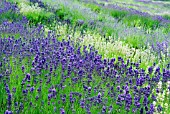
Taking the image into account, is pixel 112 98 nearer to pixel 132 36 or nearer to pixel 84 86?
pixel 84 86

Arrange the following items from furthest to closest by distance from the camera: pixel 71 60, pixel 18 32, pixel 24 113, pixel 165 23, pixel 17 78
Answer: pixel 165 23
pixel 18 32
pixel 71 60
pixel 17 78
pixel 24 113

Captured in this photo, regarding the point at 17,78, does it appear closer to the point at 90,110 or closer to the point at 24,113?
the point at 24,113

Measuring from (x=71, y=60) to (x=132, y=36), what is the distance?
4.55m

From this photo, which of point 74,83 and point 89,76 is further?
point 89,76

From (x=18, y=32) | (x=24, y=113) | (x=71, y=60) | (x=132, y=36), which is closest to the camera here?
(x=24, y=113)

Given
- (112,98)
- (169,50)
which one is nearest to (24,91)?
(112,98)

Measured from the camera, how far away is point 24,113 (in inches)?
130

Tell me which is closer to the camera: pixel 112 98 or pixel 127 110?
pixel 127 110

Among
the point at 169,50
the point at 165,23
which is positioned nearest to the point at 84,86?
the point at 169,50

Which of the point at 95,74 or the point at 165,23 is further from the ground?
the point at 95,74

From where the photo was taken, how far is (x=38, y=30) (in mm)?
6906

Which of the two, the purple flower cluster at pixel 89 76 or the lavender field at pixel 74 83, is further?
the purple flower cluster at pixel 89 76

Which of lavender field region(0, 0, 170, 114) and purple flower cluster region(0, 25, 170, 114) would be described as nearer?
lavender field region(0, 0, 170, 114)

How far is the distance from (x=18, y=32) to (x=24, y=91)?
12.2 ft
